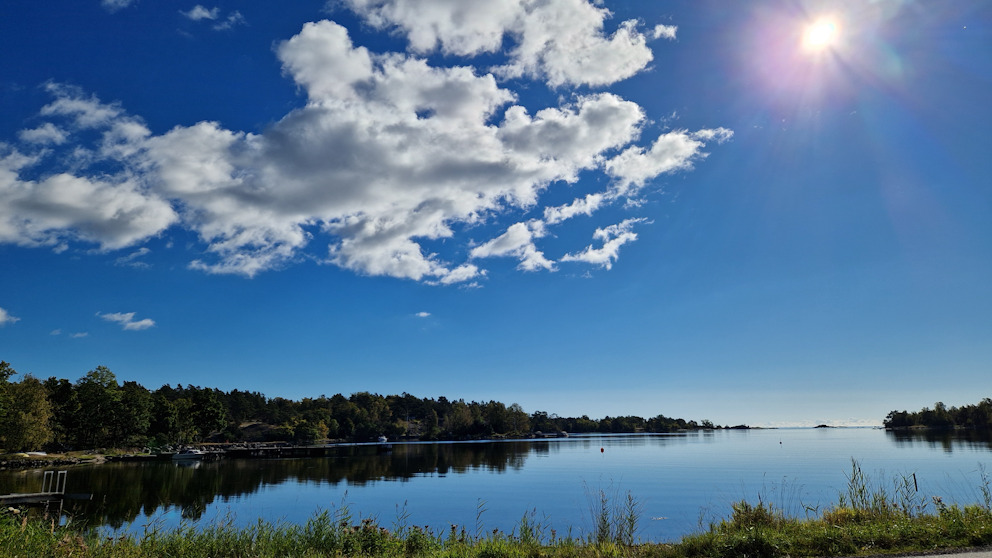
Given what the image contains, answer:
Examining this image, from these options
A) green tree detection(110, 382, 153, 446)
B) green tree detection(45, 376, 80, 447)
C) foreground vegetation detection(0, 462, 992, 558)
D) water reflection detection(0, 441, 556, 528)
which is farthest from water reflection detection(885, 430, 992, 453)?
green tree detection(45, 376, 80, 447)

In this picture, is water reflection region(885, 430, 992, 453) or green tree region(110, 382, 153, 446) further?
green tree region(110, 382, 153, 446)

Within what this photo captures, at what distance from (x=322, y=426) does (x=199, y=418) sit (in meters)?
77.4

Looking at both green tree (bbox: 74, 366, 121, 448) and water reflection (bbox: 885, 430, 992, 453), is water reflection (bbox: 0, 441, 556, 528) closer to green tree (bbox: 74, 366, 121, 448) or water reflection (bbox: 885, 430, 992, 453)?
green tree (bbox: 74, 366, 121, 448)

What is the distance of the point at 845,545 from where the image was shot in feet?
38.0

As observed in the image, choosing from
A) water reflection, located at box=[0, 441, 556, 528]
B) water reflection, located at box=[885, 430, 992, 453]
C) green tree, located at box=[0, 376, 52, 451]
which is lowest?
water reflection, located at box=[885, 430, 992, 453]

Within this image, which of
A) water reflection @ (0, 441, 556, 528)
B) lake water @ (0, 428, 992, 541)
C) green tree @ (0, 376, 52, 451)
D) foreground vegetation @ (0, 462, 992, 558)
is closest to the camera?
foreground vegetation @ (0, 462, 992, 558)

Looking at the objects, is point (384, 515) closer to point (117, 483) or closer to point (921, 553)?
point (921, 553)

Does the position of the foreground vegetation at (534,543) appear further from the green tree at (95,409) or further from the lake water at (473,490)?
the green tree at (95,409)

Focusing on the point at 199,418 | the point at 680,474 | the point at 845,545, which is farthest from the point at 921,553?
the point at 199,418

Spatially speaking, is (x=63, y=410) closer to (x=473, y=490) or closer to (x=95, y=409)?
(x=95, y=409)

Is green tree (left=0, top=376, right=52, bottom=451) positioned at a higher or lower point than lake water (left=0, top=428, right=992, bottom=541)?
higher

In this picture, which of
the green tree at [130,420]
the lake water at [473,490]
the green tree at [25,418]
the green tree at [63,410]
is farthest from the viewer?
the green tree at [130,420]

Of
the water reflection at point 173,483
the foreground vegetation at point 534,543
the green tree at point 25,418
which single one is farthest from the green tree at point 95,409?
the foreground vegetation at point 534,543

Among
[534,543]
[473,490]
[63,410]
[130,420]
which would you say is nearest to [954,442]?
[473,490]
